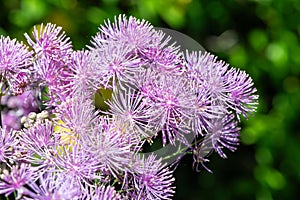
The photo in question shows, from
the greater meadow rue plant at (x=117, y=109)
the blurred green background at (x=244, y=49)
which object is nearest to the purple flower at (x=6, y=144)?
the greater meadow rue plant at (x=117, y=109)

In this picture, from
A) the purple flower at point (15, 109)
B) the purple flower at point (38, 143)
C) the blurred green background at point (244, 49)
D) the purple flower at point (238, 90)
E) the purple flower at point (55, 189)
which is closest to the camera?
the purple flower at point (55, 189)

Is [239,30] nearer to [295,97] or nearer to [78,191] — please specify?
[295,97]

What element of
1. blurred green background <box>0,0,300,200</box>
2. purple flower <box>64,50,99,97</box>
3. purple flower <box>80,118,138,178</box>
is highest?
blurred green background <box>0,0,300,200</box>

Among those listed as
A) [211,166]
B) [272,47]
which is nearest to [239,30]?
[272,47]

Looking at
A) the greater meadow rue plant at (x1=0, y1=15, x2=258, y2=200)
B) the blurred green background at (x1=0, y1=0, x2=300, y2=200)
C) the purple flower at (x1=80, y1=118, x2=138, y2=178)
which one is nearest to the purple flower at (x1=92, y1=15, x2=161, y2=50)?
the greater meadow rue plant at (x1=0, y1=15, x2=258, y2=200)

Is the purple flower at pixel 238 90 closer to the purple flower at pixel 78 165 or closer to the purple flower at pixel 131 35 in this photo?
the purple flower at pixel 131 35

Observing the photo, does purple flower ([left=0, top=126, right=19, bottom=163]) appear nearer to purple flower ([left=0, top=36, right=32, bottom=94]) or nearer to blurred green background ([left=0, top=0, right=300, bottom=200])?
purple flower ([left=0, top=36, right=32, bottom=94])

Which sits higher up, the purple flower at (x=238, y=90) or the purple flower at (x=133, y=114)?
the purple flower at (x=238, y=90)
